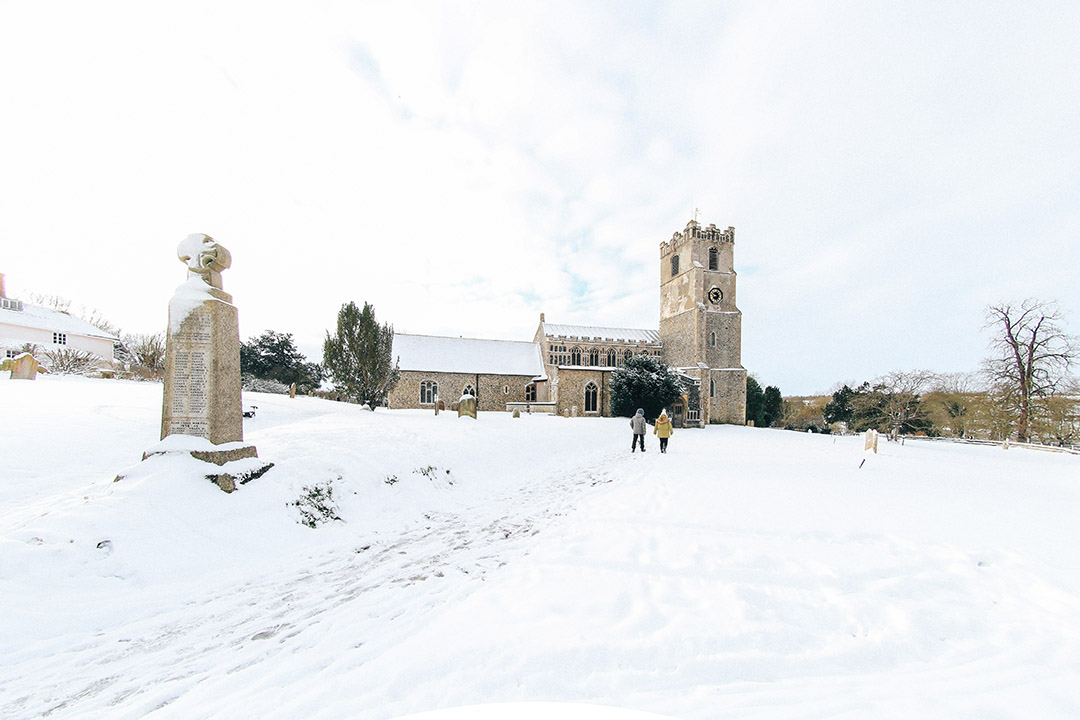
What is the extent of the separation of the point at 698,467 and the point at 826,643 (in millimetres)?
8304

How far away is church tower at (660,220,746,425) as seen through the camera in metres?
33.4

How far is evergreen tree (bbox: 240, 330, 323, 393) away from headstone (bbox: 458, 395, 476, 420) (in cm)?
2287

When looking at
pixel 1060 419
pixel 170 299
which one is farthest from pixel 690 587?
pixel 1060 419

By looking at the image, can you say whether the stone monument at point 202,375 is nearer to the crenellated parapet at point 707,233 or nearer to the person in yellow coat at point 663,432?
the person in yellow coat at point 663,432

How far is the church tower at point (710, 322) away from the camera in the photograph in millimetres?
33438

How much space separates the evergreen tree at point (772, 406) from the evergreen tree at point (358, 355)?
39061 millimetres

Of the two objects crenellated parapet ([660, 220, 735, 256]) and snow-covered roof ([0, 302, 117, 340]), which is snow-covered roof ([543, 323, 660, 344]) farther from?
snow-covered roof ([0, 302, 117, 340])

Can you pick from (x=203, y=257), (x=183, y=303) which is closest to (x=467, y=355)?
(x=203, y=257)

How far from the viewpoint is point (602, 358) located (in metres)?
37.2

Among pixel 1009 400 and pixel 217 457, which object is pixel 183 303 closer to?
pixel 217 457

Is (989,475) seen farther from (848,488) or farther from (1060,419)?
(1060,419)

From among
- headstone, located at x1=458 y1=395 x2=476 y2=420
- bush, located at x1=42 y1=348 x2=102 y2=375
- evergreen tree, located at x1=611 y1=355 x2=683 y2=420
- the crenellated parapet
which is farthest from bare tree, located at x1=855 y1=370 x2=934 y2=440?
bush, located at x1=42 y1=348 x2=102 y2=375

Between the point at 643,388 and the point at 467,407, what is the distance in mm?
14207

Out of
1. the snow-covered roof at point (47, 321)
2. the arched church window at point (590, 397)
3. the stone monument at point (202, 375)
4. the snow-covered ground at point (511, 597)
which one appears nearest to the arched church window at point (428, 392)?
the arched church window at point (590, 397)
